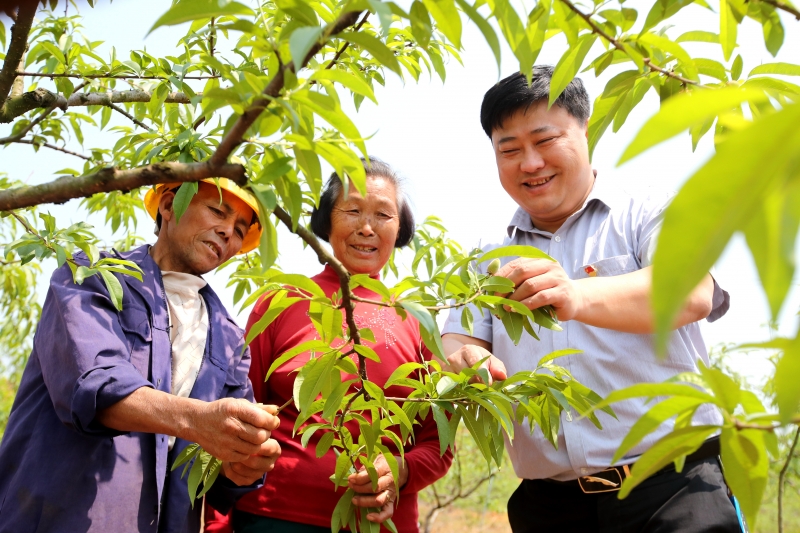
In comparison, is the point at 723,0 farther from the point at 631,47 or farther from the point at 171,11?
the point at 171,11

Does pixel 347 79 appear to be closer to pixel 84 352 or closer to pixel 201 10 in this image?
pixel 201 10

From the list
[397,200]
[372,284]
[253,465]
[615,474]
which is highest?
[397,200]

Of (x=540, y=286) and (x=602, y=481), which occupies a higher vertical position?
(x=540, y=286)

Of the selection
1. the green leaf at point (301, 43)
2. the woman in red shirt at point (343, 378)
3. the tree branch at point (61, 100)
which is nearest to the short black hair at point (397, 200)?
the woman in red shirt at point (343, 378)

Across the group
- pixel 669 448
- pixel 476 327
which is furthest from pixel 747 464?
pixel 476 327

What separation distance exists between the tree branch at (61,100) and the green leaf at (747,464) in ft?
4.65

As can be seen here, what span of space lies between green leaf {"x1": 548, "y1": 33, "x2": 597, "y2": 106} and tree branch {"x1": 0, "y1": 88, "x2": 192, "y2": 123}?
3.64 ft

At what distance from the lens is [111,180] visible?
2.46ft

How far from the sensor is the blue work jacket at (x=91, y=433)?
135cm

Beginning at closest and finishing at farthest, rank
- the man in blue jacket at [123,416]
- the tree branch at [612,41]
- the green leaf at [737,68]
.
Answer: the tree branch at [612,41] → the green leaf at [737,68] → the man in blue jacket at [123,416]

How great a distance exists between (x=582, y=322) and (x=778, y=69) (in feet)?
2.32

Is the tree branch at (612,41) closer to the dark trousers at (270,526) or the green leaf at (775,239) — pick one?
the green leaf at (775,239)

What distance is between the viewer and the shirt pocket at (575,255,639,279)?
163 centimetres

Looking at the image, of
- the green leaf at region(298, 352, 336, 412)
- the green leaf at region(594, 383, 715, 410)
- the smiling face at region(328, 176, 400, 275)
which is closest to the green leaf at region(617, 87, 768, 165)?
the green leaf at region(594, 383, 715, 410)
